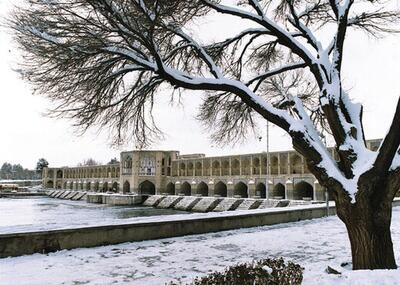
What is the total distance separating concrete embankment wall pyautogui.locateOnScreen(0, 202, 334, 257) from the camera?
654cm

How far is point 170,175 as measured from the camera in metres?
60.6

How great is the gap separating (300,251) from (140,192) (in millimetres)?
55143

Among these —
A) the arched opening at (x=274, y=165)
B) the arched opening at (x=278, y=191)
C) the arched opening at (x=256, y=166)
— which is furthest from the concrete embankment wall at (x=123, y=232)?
the arched opening at (x=256, y=166)

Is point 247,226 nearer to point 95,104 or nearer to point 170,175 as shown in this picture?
point 95,104

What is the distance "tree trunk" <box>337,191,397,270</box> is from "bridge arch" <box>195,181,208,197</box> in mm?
49585

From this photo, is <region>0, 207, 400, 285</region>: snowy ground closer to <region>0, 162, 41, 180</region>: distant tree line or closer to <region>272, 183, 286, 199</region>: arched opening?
<region>272, 183, 286, 199</region>: arched opening

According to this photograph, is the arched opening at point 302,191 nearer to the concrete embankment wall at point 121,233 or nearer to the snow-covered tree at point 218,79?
the concrete embankment wall at point 121,233

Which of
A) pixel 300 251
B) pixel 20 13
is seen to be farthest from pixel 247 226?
pixel 20 13

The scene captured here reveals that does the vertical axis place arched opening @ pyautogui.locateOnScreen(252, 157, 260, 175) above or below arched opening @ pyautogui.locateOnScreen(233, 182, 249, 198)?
above

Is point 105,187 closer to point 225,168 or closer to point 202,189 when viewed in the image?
point 202,189

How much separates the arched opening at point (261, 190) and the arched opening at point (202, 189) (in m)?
11.8

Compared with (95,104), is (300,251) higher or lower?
lower

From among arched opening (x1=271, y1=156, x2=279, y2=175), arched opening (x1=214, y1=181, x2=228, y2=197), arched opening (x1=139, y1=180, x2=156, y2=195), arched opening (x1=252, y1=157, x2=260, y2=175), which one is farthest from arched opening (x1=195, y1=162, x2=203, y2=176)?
arched opening (x1=271, y1=156, x2=279, y2=175)

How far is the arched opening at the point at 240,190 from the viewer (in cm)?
4721
